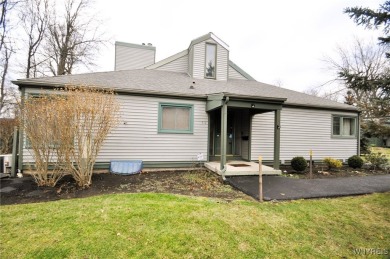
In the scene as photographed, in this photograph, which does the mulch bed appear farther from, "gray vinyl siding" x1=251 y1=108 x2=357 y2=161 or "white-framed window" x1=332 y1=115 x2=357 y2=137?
"white-framed window" x1=332 y1=115 x2=357 y2=137

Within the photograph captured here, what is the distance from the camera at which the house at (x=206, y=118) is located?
7051 mm

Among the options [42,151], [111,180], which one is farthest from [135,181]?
[42,151]

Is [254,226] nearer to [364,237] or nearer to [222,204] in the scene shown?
[222,204]

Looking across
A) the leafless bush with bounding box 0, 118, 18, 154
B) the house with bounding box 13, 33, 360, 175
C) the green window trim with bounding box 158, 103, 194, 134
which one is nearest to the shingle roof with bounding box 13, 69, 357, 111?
the house with bounding box 13, 33, 360, 175

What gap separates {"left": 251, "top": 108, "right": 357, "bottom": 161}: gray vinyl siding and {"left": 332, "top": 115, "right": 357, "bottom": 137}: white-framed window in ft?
0.89

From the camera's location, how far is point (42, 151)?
517 cm

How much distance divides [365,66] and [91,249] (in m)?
31.4

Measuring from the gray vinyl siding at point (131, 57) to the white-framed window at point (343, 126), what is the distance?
1149 cm

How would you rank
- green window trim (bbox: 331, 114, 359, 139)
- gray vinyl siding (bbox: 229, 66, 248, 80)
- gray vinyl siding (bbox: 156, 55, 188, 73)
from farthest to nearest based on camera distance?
1. gray vinyl siding (bbox: 229, 66, 248, 80)
2. gray vinyl siding (bbox: 156, 55, 188, 73)
3. green window trim (bbox: 331, 114, 359, 139)

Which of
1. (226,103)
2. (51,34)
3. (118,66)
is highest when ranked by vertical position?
(51,34)

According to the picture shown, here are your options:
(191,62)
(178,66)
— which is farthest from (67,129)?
(178,66)

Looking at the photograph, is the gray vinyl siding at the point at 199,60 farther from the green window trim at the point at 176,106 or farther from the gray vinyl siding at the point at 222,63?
the green window trim at the point at 176,106

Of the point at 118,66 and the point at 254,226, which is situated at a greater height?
the point at 118,66

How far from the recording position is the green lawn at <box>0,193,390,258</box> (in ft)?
8.50
